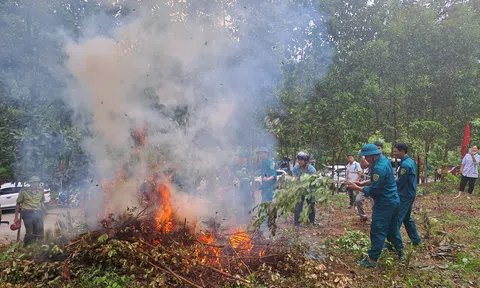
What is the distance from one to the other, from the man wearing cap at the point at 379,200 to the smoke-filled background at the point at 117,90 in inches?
113

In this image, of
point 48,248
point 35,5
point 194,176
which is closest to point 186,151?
point 194,176

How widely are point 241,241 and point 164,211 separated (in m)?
1.39

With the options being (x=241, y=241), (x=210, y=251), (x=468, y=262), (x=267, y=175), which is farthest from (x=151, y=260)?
(x=468, y=262)

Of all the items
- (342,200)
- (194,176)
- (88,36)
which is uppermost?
(88,36)

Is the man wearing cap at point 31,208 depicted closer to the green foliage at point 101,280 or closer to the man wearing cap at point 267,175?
the green foliage at point 101,280

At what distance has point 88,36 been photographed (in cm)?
641

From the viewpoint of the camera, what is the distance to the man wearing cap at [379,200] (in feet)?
16.8

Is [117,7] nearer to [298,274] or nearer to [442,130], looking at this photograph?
[298,274]

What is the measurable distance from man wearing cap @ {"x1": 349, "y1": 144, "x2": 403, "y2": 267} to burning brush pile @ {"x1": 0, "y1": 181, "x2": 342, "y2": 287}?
3.27 ft

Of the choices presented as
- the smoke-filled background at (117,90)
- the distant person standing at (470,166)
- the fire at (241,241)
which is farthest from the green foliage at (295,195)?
the distant person standing at (470,166)

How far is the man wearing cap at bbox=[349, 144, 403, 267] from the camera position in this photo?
16.8 ft

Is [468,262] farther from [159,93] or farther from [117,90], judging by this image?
[117,90]

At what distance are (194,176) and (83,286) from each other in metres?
2.75

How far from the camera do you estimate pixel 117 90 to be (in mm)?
6031
